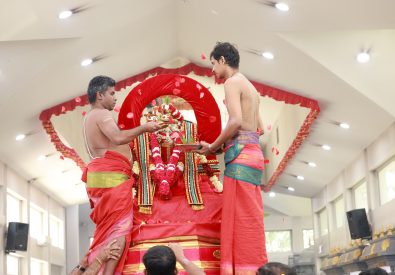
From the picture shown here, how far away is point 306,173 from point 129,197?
1413cm

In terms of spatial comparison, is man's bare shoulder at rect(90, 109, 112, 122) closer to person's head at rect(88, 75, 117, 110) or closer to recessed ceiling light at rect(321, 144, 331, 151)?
person's head at rect(88, 75, 117, 110)

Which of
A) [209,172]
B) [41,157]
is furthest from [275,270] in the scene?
[41,157]

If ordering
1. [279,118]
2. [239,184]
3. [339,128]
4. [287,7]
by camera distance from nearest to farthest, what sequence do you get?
[239,184] < [287,7] < [339,128] < [279,118]

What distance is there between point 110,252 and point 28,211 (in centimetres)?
1369

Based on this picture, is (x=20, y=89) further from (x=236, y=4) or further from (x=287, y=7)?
(x=287, y=7)

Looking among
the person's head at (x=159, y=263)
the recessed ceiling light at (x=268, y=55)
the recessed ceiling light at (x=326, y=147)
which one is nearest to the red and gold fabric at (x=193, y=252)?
the person's head at (x=159, y=263)

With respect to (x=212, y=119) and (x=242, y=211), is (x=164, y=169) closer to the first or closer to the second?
(x=212, y=119)

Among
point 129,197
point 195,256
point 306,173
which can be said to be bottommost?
point 195,256

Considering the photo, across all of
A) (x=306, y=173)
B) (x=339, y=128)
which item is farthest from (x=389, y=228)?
(x=306, y=173)

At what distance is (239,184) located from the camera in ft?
16.3

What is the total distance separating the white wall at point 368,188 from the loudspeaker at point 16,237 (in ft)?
22.5

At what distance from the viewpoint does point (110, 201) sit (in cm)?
507

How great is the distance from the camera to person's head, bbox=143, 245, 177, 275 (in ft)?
10.3

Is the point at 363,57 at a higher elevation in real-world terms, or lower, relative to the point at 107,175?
higher
